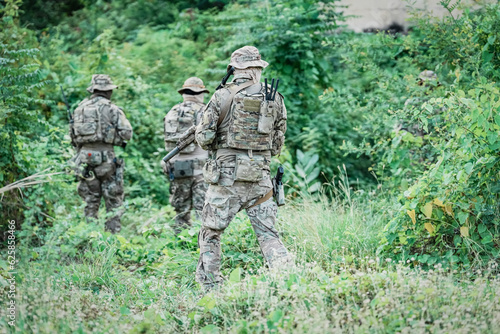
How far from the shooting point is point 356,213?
18.9 ft

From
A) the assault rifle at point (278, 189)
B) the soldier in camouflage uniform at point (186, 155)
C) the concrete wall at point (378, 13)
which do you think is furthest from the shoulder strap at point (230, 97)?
the concrete wall at point (378, 13)

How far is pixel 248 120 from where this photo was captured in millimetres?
4590

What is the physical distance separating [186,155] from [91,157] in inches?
50.4

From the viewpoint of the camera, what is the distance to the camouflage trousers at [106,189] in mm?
7336

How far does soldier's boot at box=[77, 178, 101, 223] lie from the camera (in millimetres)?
7391

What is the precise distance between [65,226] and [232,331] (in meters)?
3.65

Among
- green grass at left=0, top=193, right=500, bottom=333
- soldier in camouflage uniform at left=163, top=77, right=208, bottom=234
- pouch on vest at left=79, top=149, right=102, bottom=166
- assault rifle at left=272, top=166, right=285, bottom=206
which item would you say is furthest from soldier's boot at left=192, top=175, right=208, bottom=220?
assault rifle at left=272, top=166, right=285, bottom=206

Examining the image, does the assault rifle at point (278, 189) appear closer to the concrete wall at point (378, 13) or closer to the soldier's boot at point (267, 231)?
the soldier's boot at point (267, 231)

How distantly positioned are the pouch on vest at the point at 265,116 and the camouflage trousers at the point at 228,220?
0.47m

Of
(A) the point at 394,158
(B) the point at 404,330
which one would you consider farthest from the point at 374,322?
(A) the point at 394,158

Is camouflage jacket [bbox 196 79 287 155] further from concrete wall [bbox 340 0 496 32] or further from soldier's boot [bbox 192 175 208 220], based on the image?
concrete wall [bbox 340 0 496 32]

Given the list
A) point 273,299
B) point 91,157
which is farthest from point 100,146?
point 273,299

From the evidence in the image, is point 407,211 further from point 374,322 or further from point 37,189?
point 37,189

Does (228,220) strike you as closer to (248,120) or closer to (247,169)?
(247,169)
